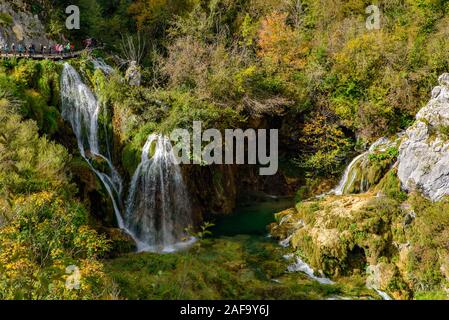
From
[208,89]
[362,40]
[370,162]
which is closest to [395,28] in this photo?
[362,40]

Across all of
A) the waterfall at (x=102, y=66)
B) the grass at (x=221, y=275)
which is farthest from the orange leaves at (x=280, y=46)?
the grass at (x=221, y=275)

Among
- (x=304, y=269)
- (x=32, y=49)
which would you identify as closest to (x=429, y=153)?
(x=304, y=269)

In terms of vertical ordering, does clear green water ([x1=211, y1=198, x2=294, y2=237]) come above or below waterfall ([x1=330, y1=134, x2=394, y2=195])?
below

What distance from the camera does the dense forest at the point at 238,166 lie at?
11.9 meters

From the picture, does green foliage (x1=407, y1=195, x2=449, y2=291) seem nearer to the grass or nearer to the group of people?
the grass

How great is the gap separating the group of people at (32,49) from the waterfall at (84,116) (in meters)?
2.91

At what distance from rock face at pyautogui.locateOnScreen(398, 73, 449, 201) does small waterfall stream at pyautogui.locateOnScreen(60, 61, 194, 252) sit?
10.6m

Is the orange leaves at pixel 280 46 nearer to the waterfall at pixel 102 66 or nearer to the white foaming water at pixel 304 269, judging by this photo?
the waterfall at pixel 102 66

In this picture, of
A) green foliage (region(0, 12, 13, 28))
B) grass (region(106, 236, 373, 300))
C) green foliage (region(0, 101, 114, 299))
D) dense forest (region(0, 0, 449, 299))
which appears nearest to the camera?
green foliage (region(0, 101, 114, 299))

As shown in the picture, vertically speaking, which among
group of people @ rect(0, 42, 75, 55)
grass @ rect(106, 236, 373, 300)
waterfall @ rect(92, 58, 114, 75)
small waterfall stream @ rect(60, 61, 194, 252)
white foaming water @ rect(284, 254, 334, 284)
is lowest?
white foaming water @ rect(284, 254, 334, 284)

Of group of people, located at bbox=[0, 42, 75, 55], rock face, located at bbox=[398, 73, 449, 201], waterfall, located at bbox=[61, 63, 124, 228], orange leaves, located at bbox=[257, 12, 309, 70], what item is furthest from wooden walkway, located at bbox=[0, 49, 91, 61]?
rock face, located at bbox=[398, 73, 449, 201]

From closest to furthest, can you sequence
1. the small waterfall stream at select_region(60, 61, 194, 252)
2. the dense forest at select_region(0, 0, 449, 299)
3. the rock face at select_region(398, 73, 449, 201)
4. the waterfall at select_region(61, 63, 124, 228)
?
1. the dense forest at select_region(0, 0, 449, 299)
2. the rock face at select_region(398, 73, 449, 201)
3. the small waterfall stream at select_region(60, 61, 194, 252)
4. the waterfall at select_region(61, 63, 124, 228)

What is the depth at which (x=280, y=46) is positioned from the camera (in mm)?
25625

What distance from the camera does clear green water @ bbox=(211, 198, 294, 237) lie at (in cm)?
1989
